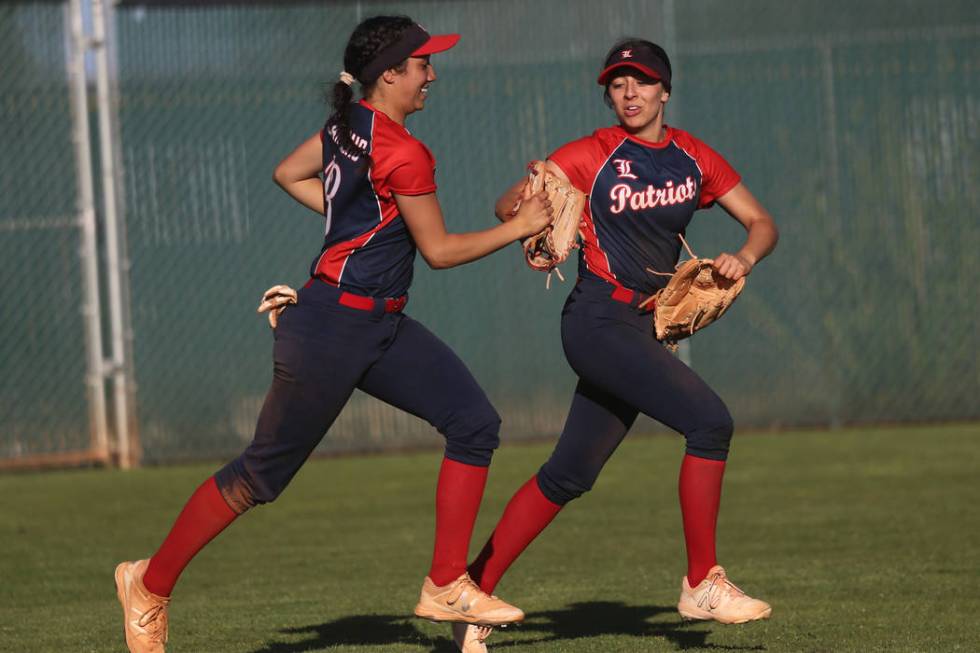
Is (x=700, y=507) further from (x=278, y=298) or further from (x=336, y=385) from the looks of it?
(x=278, y=298)

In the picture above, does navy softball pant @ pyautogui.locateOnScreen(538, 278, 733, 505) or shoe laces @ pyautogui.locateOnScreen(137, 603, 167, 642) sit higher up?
navy softball pant @ pyautogui.locateOnScreen(538, 278, 733, 505)

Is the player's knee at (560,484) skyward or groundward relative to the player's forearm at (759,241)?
groundward

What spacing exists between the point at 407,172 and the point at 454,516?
Result: 108 centimetres

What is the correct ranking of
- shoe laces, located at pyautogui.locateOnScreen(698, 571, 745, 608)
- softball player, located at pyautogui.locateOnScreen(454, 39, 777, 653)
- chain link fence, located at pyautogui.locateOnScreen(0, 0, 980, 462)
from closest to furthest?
shoe laces, located at pyautogui.locateOnScreen(698, 571, 745, 608), softball player, located at pyautogui.locateOnScreen(454, 39, 777, 653), chain link fence, located at pyautogui.locateOnScreen(0, 0, 980, 462)

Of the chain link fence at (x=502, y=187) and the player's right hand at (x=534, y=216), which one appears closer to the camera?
the player's right hand at (x=534, y=216)

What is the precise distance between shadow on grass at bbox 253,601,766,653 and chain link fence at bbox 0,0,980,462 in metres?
6.28

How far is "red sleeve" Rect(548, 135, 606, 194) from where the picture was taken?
5324mm

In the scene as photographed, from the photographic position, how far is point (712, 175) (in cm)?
550

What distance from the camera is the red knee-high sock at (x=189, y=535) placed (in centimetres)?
494

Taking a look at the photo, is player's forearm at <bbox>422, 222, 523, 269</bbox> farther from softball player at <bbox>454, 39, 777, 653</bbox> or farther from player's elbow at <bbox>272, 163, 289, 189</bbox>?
player's elbow at <bbox>272, 163, 289, 189</bbox>

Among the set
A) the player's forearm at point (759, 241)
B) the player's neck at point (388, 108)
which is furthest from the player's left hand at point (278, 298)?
the player's forearm at point (759, 241)

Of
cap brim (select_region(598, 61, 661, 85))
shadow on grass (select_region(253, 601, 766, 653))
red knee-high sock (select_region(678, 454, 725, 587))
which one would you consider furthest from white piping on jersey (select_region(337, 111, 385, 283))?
shadow on grass (select_region(253, 601, 766, 653))

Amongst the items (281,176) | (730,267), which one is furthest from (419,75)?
(730,267)

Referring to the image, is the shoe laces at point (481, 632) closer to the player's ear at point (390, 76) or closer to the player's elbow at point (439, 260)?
the player's elbow at point (439, 260)
